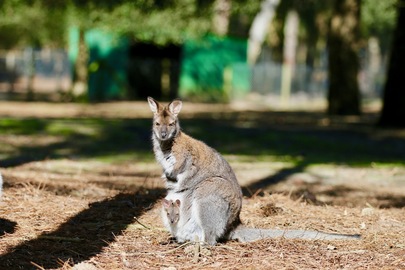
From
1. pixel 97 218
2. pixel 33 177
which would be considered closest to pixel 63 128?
pixel 33 177

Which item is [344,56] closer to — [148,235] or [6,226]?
[148,235]

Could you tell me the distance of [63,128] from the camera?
1602 centimetres

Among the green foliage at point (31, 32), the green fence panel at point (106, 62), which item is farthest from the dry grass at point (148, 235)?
the green foliage at point (31, 32)

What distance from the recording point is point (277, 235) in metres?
6.34

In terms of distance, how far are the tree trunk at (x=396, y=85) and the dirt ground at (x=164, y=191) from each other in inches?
82.5

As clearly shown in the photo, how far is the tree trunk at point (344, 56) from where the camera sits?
2427 cm

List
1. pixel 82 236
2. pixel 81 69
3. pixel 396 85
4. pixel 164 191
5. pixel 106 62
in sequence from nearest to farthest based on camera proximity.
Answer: pixel 82 236, pixel 164 191, pixel 396 85, pixel 81 69, pixel 106 62

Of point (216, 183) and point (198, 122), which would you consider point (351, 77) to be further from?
point (216, 183)

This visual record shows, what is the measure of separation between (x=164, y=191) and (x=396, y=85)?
42.6 feet

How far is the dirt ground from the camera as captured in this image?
19.0 feet

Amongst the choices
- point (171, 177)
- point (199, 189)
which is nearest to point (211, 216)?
point (199, 189)

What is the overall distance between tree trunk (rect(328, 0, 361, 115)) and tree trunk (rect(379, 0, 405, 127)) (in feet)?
13.4

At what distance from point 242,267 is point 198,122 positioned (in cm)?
1462

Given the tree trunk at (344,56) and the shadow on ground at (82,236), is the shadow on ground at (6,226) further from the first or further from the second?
the tree trunk at (344,56)
